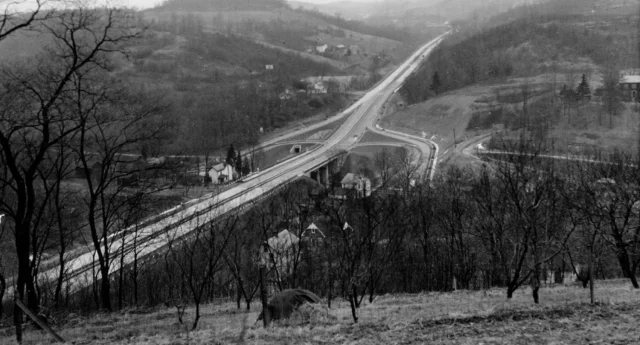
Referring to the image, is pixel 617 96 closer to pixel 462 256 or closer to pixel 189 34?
pixel 462 256

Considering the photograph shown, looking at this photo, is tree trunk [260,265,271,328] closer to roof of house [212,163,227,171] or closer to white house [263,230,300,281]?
white house [263,230,300,281]

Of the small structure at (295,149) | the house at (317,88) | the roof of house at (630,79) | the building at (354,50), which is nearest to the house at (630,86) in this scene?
the roof of house at (630,79)

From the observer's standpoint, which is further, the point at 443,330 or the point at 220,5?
the point at 220,5

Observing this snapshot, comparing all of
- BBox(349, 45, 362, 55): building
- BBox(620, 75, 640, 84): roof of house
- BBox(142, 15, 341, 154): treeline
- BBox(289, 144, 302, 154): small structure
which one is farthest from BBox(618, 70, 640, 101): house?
BBox(349, 45, 362, 55): building

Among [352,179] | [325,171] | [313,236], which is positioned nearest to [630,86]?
[325,171]

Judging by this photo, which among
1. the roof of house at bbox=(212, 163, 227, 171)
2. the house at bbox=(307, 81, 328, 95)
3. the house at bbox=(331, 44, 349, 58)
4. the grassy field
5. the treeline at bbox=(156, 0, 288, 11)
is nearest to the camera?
the grassy field

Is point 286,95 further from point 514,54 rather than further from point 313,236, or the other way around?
point 313,236
